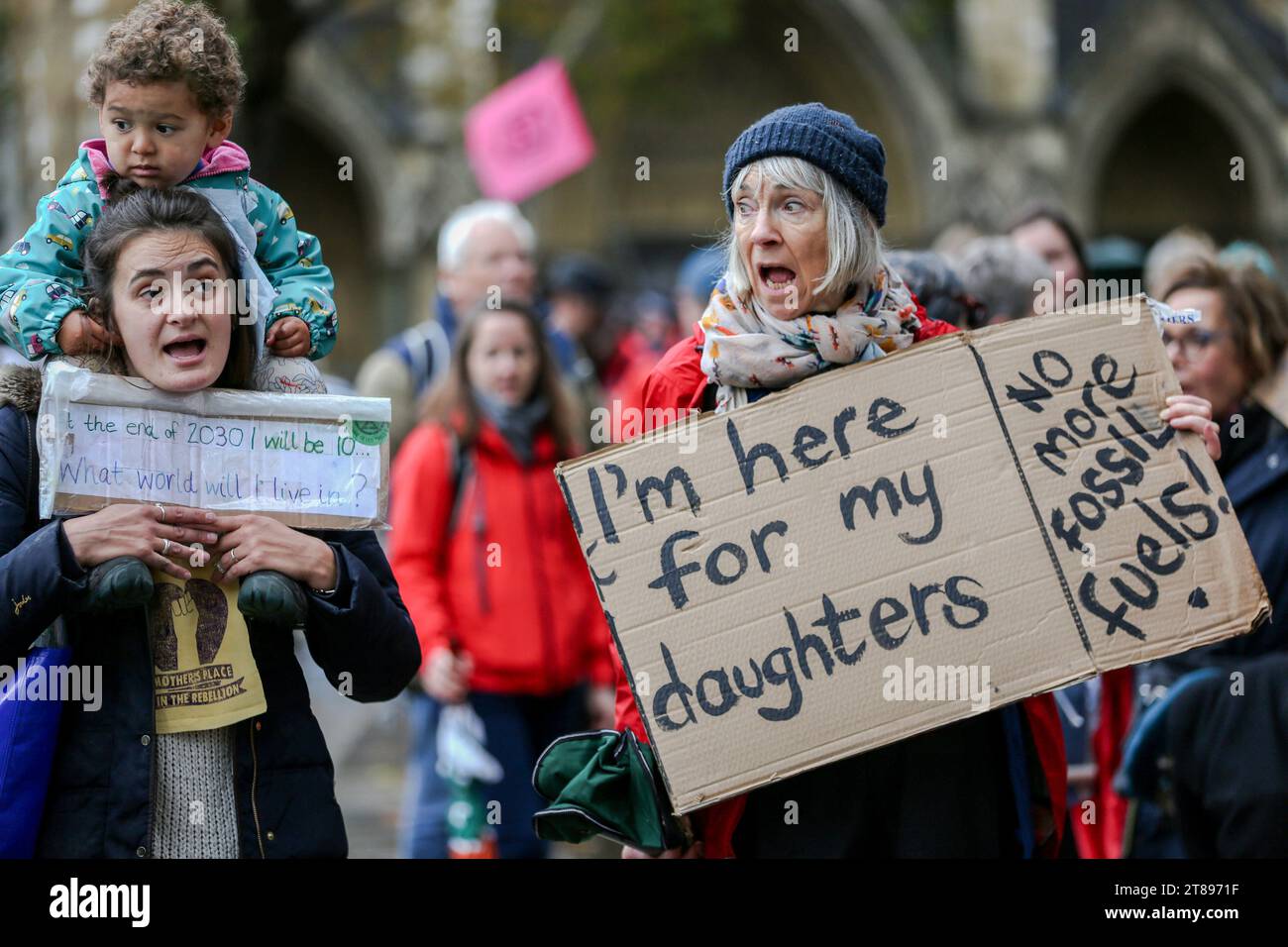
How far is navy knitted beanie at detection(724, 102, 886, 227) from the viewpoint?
3248 mm

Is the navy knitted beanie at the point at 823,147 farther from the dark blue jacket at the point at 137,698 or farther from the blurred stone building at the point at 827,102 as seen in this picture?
the blurred stone building at the point at 827,102

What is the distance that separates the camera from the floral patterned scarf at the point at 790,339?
10.7ft

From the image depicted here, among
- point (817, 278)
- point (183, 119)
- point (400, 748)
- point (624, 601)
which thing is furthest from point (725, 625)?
point (400, 748)

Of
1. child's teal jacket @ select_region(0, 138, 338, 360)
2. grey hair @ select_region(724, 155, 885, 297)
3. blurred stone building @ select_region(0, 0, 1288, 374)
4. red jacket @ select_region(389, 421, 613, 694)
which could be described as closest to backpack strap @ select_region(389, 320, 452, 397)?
red jacket @ select_region(389, 421, 613, 694)

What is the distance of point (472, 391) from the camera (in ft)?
19.1

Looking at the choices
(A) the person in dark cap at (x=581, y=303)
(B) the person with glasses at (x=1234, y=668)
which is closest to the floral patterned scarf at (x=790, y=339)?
(B) the person with glasses at (x=1234, y=668)

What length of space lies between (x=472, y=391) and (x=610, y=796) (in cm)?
279

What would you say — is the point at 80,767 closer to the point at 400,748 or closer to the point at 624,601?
the point at 624,601

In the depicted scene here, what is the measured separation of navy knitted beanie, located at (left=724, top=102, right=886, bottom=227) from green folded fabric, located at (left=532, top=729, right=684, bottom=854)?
1.04 metres

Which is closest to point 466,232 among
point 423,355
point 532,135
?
point 423,355

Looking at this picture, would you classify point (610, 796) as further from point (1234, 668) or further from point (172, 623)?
point (1234, 668)

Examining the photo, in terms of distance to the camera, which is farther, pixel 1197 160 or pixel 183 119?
pixel 1197 160
